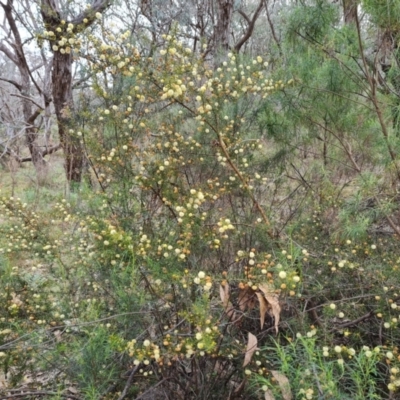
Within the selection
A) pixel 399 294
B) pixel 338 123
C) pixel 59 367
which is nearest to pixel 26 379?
pixel 59 367

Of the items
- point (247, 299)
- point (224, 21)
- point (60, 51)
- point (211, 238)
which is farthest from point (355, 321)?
point (224, 21)

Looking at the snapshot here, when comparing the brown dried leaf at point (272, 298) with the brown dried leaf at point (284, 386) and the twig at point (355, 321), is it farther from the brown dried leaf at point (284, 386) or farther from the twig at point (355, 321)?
the twig at point (355, 321)

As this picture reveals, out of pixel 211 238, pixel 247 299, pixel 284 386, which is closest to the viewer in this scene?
pixel 284 386

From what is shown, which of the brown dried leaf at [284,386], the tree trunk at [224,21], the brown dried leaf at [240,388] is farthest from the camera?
the tree trunk at [224,21]

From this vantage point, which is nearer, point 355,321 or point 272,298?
point 272,298

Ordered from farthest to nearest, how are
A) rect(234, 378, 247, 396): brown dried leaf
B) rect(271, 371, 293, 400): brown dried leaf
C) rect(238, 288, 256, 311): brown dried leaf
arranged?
rect(234, 378, 247, 396): brown dried leaf, rect(238, 288, 256, 311): brown dried leaf, rect(271, 371, 293, 400): brown dried leaf

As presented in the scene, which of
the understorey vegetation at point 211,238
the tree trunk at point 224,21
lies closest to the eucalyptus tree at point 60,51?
the understorey vegetation at point 211,238

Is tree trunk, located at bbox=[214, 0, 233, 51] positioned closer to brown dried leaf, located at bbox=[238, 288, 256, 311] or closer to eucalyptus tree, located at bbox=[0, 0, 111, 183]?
eucalyptus tree, located at bbox=[0, 0, 111, 183]

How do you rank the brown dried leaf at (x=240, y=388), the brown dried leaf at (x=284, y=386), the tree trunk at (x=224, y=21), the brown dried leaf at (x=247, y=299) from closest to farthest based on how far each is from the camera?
the brown dried leaf at (x=284, y=386) → the brown dried leaf at (x=247, y=299) → the brown dried leaf at (x=240, y=388) → the tree trunk at (x=224, y=21)

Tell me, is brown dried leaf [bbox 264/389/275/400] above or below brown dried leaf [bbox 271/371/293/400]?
below

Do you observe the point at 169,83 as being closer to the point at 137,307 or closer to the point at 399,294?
the point at 137,307

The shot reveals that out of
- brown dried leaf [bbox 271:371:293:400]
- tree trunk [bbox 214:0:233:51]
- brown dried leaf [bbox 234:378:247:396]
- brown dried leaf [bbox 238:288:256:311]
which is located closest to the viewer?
brown dried leaf [bbox 271:371:293:400]

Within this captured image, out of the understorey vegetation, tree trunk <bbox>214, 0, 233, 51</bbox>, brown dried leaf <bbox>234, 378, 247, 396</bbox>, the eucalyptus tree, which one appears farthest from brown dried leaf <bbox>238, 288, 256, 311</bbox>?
tree trunk <bbox>214, 0, 233, 51</bbox>

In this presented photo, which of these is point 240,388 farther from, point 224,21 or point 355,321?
point 224,21
